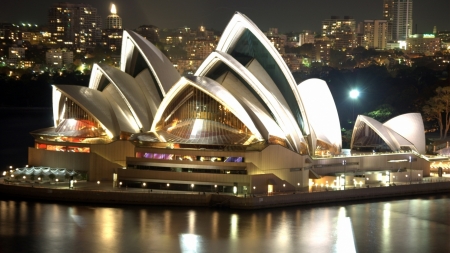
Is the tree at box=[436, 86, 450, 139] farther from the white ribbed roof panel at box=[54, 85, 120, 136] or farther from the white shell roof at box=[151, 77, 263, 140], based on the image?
the white ribbed roof panel at box=[54, 85, 120, 136]

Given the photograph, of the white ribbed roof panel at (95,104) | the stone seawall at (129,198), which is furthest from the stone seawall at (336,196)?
the white ribbed roof panel at (95,104)

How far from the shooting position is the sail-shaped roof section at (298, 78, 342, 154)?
4238 cm

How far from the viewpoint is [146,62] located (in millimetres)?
42219

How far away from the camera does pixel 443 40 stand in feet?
646

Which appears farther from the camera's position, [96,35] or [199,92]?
[96,35]

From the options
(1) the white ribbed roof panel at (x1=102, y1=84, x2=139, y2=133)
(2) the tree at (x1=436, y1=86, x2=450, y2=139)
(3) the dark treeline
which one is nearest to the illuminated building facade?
(3) the dark treeline

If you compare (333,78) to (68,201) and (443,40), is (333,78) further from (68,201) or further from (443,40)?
(443,40)

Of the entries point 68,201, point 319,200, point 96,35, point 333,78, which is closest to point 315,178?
point 319,200

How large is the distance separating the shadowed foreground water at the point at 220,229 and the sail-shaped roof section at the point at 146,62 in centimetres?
953

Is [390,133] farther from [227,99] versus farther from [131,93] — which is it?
[131,93]

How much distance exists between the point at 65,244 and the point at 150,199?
7.16 meters

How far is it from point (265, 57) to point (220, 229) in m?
11.8

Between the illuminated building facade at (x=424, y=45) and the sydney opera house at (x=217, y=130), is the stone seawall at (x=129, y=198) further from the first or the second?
the illuminated building facade at (x=424, y=45)

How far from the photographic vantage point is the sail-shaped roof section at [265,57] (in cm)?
3959
